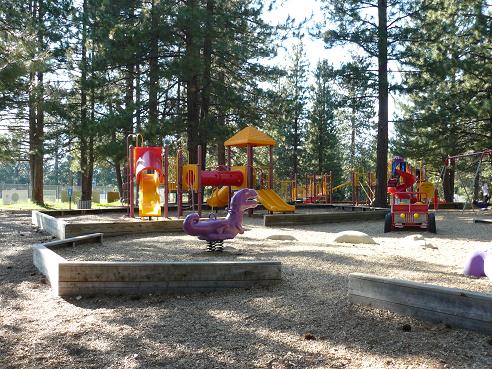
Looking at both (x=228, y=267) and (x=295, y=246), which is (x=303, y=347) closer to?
(x=228, y=267)

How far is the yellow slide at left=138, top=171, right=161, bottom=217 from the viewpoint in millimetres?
11875

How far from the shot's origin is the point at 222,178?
1530 cm

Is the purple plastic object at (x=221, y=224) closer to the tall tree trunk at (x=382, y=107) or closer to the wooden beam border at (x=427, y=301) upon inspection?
the wooden beam border at (x=427, y=301)

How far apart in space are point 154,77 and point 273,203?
7109 millimetres

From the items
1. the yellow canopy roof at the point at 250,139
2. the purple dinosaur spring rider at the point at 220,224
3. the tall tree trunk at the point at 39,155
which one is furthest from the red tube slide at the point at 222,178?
the tall tree trunk at the point at 39,155

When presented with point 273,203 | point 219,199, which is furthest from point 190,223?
point 219,199

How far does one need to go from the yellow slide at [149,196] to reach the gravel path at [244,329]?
19.2 feet

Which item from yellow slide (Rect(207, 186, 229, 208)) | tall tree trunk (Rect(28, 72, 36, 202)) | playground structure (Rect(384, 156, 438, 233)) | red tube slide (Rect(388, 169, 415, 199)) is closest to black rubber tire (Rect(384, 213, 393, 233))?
playground structure (Rect(384, 156, 438, 233))

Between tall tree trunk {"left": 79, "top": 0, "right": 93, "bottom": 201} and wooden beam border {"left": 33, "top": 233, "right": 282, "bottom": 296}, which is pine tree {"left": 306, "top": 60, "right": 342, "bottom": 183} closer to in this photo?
tall tree trunk {"left": 79, "top": 0, "right": 93, "bottom": 201}

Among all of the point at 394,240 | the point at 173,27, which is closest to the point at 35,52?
the point at 173,27

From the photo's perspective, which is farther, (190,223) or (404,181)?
(404,181)

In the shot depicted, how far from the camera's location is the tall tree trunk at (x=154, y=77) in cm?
1775

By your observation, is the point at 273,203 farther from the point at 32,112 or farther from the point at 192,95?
the point at 32,112

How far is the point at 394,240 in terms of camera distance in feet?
30.5
